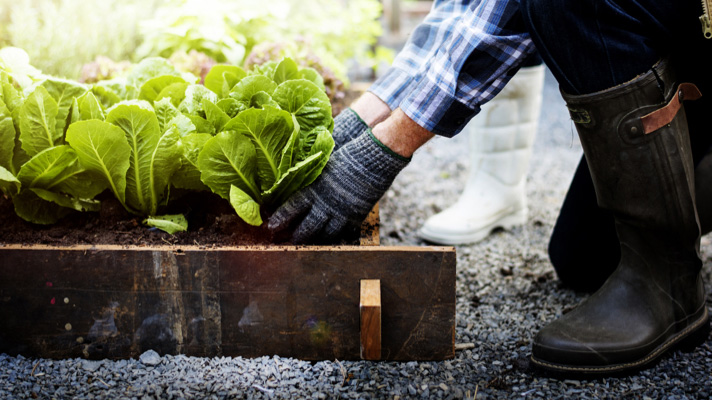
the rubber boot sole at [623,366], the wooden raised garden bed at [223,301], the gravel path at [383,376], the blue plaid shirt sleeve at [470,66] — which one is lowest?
the gravel path at [383,376]

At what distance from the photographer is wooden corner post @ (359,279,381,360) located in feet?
3.97

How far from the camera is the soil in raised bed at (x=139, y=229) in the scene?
136 centimetres

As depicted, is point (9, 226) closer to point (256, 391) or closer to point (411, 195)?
point (256, 391)

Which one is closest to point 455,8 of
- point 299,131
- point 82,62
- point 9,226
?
point 299,131

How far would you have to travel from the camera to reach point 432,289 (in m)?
1.29

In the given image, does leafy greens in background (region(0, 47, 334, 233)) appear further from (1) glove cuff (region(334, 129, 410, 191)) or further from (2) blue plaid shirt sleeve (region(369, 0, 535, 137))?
(2) blue plaid shirt sleeve (region(369, 0, 535, 137))

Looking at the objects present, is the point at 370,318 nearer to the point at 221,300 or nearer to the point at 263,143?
the point at 221,300

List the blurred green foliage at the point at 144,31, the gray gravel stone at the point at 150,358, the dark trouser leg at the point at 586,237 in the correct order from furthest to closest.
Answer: the blurred green foliage at the point at 144,31 → the dark trouser leg at the point at 586,237 → the gray gravel stone at the point at 150,358

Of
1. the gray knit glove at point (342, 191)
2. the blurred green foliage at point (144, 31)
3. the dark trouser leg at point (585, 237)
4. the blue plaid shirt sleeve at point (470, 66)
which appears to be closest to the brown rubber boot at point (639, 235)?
the blue plaid shirt sleeve at point (470, 66)

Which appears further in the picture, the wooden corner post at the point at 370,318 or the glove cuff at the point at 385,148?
the glove cuff at the point at 385,148

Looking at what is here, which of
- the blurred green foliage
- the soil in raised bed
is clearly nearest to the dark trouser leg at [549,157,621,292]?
the soil in raised bed

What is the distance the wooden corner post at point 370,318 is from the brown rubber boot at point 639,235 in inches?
15.2

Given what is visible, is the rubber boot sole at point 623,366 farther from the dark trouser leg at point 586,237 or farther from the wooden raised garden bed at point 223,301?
the dark trouser leg at point 586,237

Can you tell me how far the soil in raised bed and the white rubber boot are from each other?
90cm
